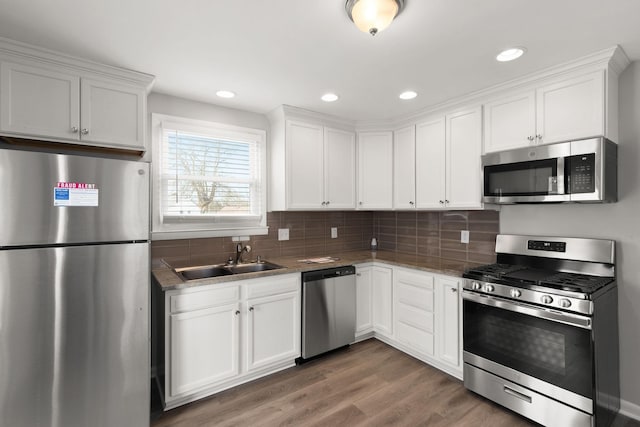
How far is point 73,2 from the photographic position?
1500 millimetres

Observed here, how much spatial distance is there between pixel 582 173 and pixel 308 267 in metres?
2.14

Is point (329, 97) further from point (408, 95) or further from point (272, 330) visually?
point (272, 330)

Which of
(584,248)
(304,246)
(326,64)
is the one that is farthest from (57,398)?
(584,248)

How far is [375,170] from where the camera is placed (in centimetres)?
353

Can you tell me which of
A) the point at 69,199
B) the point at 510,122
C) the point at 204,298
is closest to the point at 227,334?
the point at 204,298

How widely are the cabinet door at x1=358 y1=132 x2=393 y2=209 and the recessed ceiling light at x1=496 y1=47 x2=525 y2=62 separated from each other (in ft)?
4.88

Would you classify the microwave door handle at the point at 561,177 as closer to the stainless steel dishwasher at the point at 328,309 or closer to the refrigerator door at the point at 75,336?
the stainless steel dishwasher at the point at 328,309

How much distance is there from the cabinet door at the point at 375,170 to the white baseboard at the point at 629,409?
2328 mm

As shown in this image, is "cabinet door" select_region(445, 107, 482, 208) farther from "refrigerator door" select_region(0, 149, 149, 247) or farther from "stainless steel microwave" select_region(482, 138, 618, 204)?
"refrigerator door" select_region(0, 149, 149, 247)

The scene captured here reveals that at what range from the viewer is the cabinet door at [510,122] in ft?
7.68

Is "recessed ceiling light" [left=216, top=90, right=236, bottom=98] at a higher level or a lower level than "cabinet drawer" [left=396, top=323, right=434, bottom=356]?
higher

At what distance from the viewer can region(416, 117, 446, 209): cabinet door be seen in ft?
9.75

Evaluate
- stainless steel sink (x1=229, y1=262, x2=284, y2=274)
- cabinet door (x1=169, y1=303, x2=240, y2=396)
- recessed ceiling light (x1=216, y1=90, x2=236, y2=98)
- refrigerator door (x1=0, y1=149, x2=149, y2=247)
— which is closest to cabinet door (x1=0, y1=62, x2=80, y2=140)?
refrigerator door (x1=0, y1=149, x2=149, y2=247)

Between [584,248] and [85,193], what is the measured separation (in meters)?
3.32
